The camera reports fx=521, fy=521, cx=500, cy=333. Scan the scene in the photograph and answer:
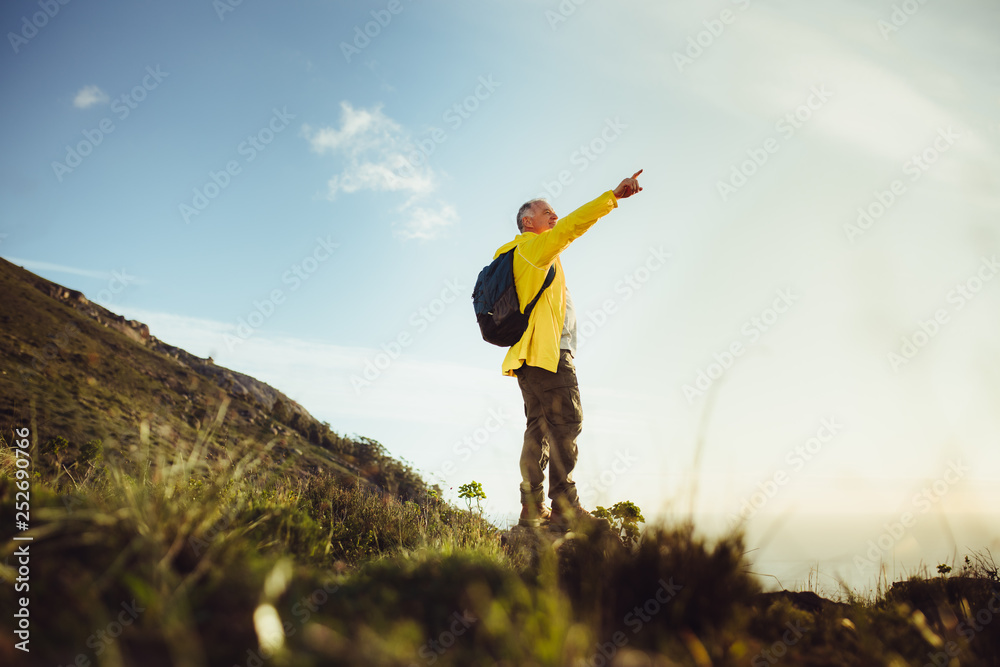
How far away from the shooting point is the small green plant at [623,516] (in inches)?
160

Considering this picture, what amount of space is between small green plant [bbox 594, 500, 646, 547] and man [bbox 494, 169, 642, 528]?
281 millimetres

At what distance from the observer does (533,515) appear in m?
4.91

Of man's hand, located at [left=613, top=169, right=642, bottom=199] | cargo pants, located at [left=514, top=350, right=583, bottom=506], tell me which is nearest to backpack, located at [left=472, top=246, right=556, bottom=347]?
cargo pants, located at [left=514, top=350, right=583, bottom=506]

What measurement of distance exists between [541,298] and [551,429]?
122cm

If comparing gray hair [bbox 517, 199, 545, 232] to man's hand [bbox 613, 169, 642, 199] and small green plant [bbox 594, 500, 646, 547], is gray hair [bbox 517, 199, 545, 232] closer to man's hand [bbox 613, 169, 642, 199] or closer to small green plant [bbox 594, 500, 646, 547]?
man's hand [bbox 613, 169, 642, 199]

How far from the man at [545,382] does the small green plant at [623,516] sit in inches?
11.0

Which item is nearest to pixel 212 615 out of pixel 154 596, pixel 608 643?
pixel 154 596

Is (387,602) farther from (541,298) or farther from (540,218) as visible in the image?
(540,218)

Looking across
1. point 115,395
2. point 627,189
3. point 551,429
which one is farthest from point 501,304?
point 115,395

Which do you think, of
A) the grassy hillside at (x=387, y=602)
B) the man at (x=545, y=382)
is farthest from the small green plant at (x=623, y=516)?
the grassy hillside at (x=387, y=602)

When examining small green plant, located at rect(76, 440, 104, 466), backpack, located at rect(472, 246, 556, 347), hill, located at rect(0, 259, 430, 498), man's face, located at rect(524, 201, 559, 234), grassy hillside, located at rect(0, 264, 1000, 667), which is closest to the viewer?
grassy hillside, located at rect(0, 264, 1000, 667)

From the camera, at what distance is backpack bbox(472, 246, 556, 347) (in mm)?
4832

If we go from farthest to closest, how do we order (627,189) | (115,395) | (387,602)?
1. (115,395)
2. (627,189)
3. (387,602)

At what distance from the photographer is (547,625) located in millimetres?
1823
